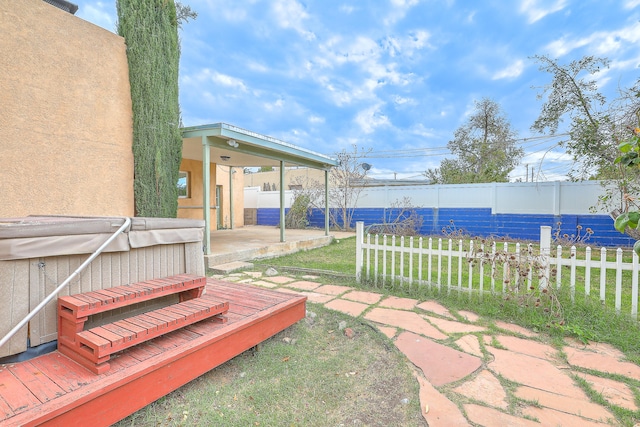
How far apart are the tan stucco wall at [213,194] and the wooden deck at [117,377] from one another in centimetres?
731

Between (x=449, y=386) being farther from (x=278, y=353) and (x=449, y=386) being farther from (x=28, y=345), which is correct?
(x=28, y=345)

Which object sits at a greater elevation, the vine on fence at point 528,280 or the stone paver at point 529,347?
the vine on fence at point 528,280

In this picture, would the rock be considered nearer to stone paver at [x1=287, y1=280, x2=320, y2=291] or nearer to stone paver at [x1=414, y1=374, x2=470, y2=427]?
stone paver at [x1=287, y1=280, x2=320, y2=291]

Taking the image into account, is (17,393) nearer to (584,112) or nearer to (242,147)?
(242,147)

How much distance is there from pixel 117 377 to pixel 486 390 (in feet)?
7.22

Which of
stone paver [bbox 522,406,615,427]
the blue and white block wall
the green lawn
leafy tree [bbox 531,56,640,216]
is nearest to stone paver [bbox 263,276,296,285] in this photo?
the green lawn

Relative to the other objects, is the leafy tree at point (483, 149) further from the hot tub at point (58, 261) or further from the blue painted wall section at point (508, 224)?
the hot tub at point (58, 261)

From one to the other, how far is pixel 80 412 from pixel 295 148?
6660 mm

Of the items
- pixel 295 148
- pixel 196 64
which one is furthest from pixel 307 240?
pixel 196 64

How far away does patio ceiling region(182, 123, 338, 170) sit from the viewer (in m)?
5.66

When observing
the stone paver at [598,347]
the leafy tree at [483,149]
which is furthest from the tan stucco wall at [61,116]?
the leafy tree at [483,149]

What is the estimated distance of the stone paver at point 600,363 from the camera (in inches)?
88.6

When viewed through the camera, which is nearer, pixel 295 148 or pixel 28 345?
pixel 28 345

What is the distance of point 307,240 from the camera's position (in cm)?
833
